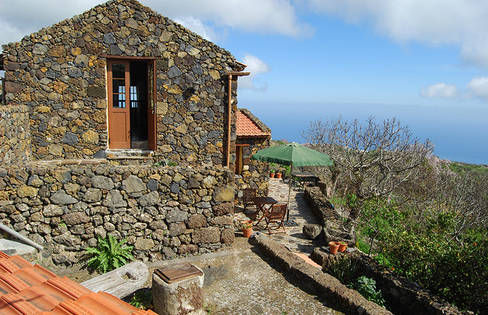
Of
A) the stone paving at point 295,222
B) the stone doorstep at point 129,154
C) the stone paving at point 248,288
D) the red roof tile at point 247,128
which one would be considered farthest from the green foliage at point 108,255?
the red roof tile at point 247,128

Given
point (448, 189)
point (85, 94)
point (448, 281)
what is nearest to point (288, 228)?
point (448, 281)

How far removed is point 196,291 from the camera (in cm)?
468

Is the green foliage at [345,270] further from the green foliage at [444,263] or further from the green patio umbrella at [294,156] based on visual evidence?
the green patio umbrella at [294,156]

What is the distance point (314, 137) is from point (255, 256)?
15597mm

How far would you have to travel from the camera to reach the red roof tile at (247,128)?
12797 millimetres

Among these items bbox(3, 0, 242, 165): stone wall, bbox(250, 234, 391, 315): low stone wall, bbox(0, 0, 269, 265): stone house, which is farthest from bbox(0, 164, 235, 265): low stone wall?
bbox(3, 0, 242, 165): stone wall

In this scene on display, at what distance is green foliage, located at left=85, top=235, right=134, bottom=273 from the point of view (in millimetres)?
6207

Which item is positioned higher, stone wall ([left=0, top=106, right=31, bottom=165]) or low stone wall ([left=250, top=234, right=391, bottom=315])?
stone wall ([left=0, top=106, right=31, bottom=165])

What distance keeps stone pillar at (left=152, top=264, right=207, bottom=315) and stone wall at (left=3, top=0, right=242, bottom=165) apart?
5.68 metres

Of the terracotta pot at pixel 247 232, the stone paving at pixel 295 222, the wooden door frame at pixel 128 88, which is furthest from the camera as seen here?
the wooden door frame at pixel 128 88

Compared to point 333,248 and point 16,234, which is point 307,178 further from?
point 16,234

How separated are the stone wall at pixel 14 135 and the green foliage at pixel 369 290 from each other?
25.0 ft

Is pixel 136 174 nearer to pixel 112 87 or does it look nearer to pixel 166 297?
pixel 166 297

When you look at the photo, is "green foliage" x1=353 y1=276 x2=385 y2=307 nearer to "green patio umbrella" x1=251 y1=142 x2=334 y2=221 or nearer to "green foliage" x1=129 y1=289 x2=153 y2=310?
"green foliage" x1=129 y1=289 x2=153 y2=310
